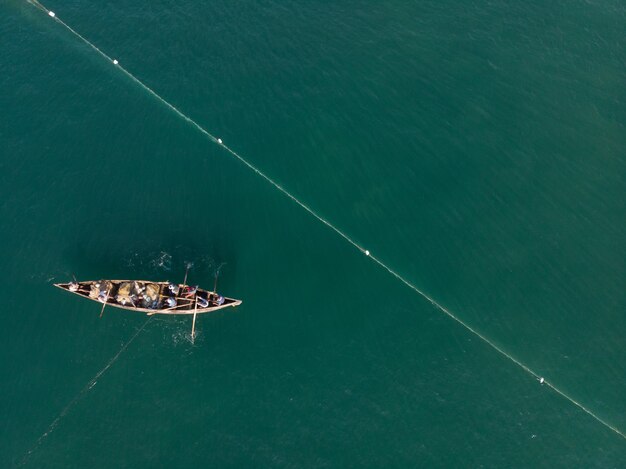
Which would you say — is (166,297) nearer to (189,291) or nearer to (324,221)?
(189,291)

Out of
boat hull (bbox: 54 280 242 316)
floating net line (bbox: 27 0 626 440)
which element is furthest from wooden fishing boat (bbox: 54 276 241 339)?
floating net line (bbox: 27 0 626 440)

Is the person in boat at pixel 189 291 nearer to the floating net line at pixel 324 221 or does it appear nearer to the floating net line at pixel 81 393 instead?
the floating net line at pixel 81 393

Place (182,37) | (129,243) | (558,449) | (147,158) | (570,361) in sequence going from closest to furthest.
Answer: (558,449), (570,361), (129,243), (147,158), (182,37)

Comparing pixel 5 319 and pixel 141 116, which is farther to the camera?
pixel 141 116

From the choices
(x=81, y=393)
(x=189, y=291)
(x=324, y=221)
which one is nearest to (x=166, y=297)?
(x=189, y=291)

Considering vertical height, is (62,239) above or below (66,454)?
above

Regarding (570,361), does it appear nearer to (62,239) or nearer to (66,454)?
(66,454)

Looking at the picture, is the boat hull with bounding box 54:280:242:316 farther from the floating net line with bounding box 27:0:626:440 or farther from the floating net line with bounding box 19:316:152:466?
the floating net line with bounding box 27:0:626:440

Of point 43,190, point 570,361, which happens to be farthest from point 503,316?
point 43,190
